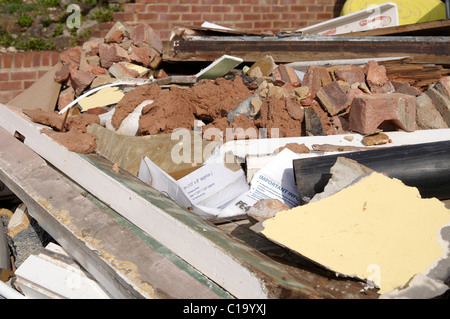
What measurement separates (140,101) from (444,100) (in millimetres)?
1976

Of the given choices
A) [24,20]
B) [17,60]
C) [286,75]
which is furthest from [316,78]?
[24,20]

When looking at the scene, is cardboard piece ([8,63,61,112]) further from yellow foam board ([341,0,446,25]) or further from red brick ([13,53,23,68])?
yellow foam board ([341,0,446,25])

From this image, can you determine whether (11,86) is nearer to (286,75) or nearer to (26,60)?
(26,60)

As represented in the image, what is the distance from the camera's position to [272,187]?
2334mm

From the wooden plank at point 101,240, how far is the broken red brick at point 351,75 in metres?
1.99

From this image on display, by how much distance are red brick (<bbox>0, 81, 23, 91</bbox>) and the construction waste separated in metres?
1.02

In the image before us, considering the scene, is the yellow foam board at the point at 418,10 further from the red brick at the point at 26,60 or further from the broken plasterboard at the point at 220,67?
the red brick at the point at 26,60

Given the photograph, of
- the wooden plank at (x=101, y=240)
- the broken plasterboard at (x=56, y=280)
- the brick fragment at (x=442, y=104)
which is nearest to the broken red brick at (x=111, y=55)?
the wooden plank at (x=101, y=240)

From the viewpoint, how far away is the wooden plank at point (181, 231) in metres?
1.48

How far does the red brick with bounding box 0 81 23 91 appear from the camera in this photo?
473 cm

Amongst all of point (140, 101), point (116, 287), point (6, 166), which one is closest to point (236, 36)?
point (140, 101)

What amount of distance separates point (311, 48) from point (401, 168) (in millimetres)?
1915

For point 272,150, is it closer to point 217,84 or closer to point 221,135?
point 221,135

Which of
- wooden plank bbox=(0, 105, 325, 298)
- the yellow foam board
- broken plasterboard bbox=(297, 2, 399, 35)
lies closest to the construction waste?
wooden plank bbox=(0, 105, 325, 298)
